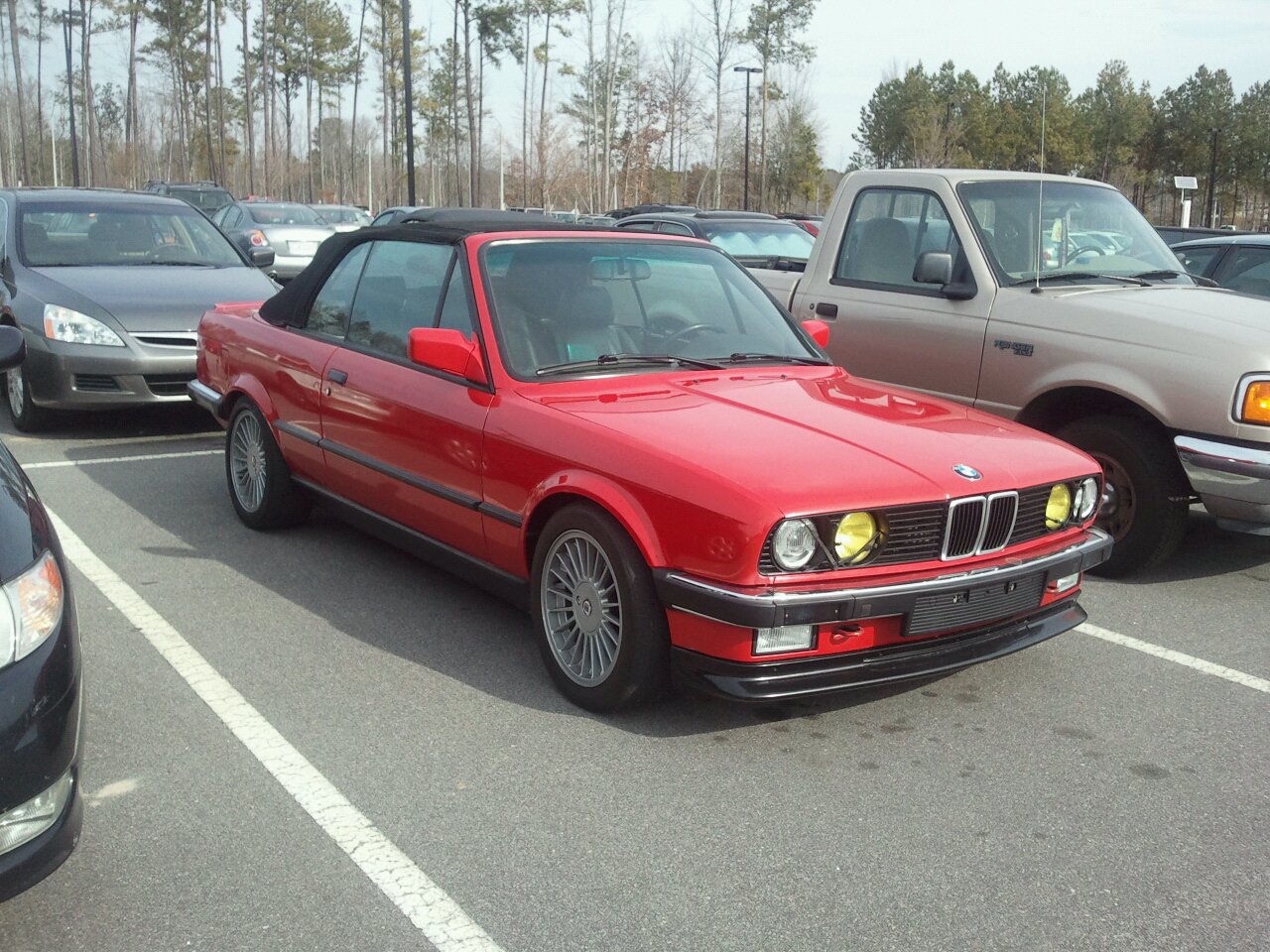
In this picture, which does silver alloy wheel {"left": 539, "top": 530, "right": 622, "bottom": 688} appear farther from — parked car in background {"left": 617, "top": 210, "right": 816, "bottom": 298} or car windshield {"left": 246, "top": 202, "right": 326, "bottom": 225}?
car windshield {"left": 246, "top": 202, "right": 326, "bottom": 225}

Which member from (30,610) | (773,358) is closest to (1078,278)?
(773,358)

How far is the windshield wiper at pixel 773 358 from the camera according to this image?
490cm

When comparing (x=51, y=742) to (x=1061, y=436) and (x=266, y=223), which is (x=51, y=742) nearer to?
(x=1061, y=436)

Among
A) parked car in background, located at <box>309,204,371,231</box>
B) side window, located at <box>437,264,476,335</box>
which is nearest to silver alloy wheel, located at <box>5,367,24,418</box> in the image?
side window, located at <box>437,264,476,335</box>

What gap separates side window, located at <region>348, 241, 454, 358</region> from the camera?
502 centimetres

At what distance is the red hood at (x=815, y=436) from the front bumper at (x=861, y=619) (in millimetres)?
265

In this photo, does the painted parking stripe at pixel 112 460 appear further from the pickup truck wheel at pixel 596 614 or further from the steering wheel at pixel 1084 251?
the steering wheel at pixel 1084 251

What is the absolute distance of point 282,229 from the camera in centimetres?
2228

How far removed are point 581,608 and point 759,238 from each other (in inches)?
314

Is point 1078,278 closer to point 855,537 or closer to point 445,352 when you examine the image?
point 855,537

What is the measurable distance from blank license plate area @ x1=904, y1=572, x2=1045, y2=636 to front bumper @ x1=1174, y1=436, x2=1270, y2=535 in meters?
1.65

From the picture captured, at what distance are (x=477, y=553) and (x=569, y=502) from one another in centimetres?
64

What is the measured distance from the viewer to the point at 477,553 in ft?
15.1

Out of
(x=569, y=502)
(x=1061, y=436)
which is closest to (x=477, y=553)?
(x=569, y=502)
